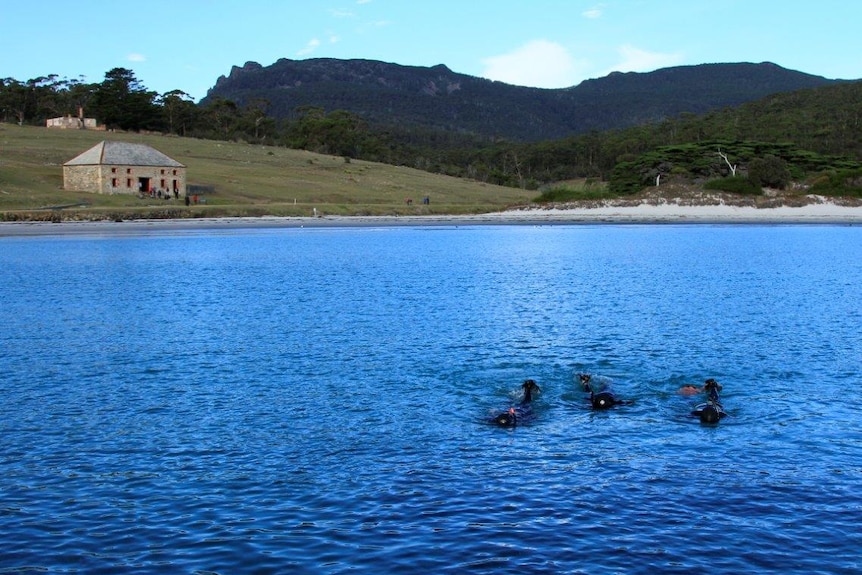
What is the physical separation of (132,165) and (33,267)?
46323 mm

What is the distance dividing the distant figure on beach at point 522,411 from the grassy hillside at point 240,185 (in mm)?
64725

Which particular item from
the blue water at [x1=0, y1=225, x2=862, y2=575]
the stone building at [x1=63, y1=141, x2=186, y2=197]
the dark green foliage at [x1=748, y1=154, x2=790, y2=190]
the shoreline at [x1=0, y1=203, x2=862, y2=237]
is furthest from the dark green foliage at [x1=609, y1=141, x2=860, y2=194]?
the blue water at [x1=0, y1=225, x2=862, y2=575]

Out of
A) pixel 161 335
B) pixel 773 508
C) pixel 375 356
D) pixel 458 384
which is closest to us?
pixel 773 508

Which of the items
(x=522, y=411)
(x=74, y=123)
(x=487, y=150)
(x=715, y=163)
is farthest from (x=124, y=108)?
(x=522, y=411)

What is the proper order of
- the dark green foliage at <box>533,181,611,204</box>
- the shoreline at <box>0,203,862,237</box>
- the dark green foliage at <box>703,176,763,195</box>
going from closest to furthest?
the shoreline at <box>0,203,862,237</box>, the dark green foliage at <box>703,176,763,195</box>, the dark green foliage at <box>533,181,611,204</box>

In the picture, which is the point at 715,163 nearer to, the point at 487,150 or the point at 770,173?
the point at 770,173

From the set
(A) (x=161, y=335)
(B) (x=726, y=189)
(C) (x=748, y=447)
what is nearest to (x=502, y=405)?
(C) (x=748, y=447)

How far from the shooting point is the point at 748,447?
14.2 m

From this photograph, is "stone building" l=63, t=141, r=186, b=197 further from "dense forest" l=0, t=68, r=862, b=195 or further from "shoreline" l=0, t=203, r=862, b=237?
"dense forest" l=0, t=68, r=862, b=195

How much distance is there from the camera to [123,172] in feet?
298

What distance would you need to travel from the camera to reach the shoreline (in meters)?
75.7

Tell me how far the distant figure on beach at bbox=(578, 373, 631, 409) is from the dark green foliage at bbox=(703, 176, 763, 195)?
256 ft

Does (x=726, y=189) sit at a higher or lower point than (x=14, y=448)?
higher

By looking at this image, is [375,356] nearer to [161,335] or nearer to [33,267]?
[161,335]
